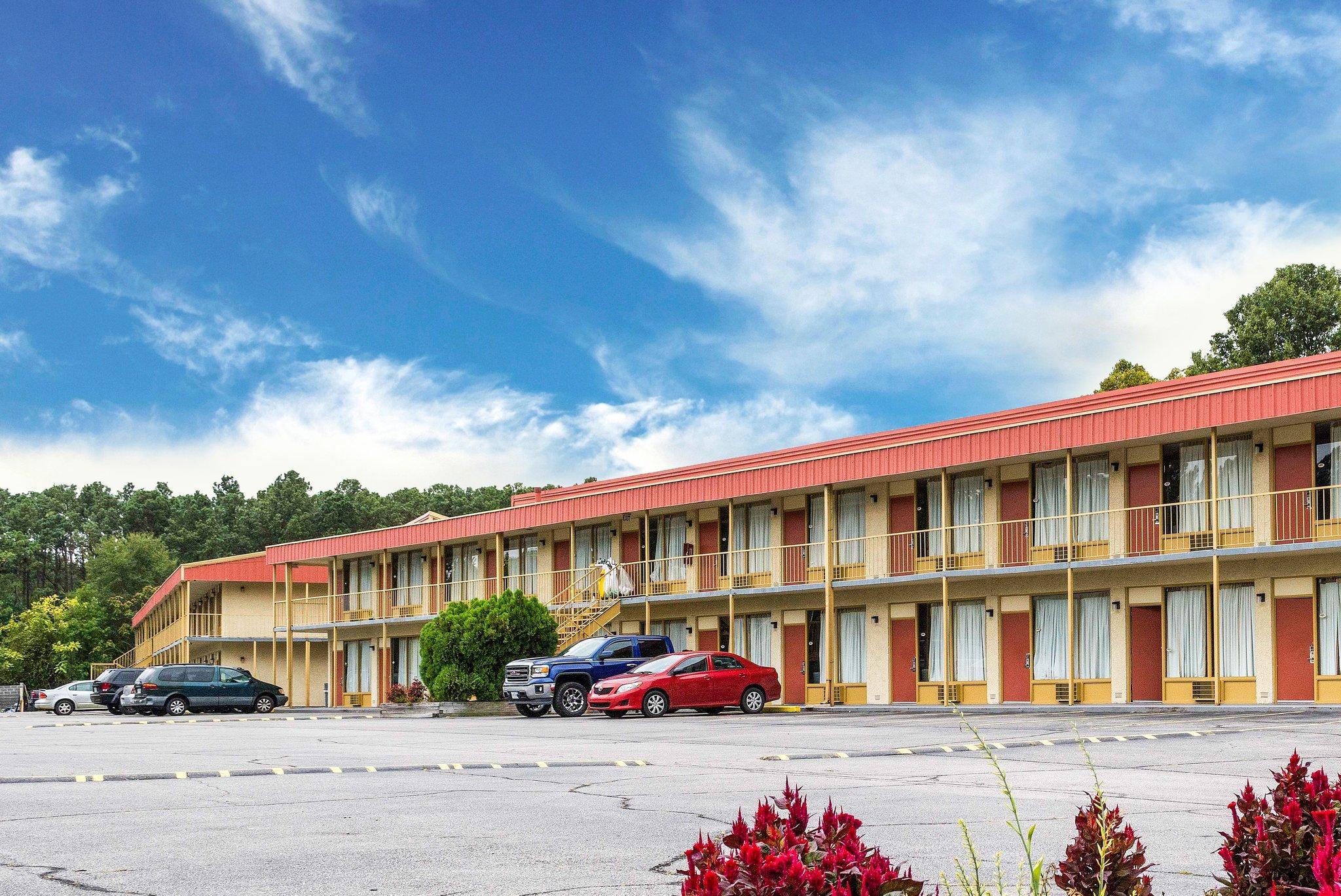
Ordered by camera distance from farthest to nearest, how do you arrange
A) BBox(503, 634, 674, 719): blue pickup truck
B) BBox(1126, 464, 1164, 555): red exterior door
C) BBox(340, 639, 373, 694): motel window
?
1. BBox(340, 639, 373, 694): motel window
2. BBox(503, 634, 674, 719): blue pickup truck
3. BBox(1126, 464, 1164, 555): red exterior door

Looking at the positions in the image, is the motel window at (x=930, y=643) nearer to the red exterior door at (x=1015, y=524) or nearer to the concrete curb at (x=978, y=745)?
the red exterior door at (x=1015, y=524)

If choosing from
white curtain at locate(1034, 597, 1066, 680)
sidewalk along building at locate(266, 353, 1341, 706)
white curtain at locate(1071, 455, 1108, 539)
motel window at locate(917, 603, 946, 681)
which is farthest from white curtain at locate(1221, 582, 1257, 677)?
motel window at locate(917, 603, 946, 681)

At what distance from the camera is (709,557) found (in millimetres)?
40625

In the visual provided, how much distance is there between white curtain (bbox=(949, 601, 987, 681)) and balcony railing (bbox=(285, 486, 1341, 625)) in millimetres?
1023

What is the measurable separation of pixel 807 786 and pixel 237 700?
34389 millimetres

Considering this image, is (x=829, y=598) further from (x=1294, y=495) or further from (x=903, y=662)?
(x=1294, y=495)

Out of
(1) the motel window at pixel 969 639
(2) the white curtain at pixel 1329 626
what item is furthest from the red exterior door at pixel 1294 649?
(1) the motel window at pixel 969 639

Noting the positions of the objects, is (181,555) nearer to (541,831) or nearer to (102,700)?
(102,700)

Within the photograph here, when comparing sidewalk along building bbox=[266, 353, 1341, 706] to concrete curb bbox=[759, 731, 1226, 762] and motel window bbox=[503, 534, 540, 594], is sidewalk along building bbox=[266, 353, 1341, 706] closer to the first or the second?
motel window bbox=[503, 534, 540, 594]

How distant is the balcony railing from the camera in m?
28.1

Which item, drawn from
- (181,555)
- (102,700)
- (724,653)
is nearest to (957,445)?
(724,653)

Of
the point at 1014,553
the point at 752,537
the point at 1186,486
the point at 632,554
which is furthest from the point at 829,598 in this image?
the point at 632,554

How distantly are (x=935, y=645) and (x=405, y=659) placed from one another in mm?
22665

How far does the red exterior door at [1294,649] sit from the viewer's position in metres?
27.6
